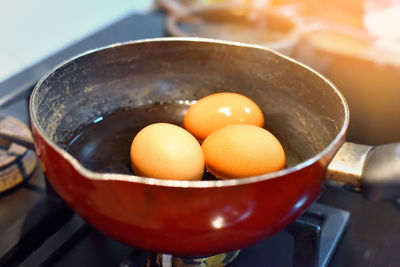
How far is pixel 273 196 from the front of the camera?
0.43m

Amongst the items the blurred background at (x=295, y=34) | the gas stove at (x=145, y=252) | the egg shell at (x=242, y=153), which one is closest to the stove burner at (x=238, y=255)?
the gas stove at (x=145, y=252)

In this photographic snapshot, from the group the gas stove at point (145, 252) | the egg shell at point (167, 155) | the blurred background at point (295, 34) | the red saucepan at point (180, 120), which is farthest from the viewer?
the blurred background at point (295, 34)

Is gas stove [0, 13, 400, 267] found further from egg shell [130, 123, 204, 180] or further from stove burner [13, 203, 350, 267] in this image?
egg shell [130, 123, 204, 180]

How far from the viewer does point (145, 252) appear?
2.02 ft

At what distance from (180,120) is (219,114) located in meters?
0.11

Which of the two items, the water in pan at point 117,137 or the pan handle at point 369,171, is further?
the water in pan at point 117,137

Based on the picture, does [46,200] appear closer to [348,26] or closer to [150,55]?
[150,55]

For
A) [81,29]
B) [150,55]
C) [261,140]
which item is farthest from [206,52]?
[81,29]

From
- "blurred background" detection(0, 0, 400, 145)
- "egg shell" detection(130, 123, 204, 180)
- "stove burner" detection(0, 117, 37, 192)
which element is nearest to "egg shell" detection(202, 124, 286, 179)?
"egg shell" detection(130, 123, 204, 180)

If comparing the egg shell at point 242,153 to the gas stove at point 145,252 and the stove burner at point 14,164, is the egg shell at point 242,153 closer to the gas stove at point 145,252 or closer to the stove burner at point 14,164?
the gas stove at point 145,252

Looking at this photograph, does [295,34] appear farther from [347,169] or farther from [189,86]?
[347,169]

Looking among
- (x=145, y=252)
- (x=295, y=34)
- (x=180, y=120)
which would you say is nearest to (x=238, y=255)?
(x=145, y=252)

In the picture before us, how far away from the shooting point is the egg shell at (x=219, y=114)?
2.20ft

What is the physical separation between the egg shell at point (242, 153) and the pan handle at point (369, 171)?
0.10 meters
